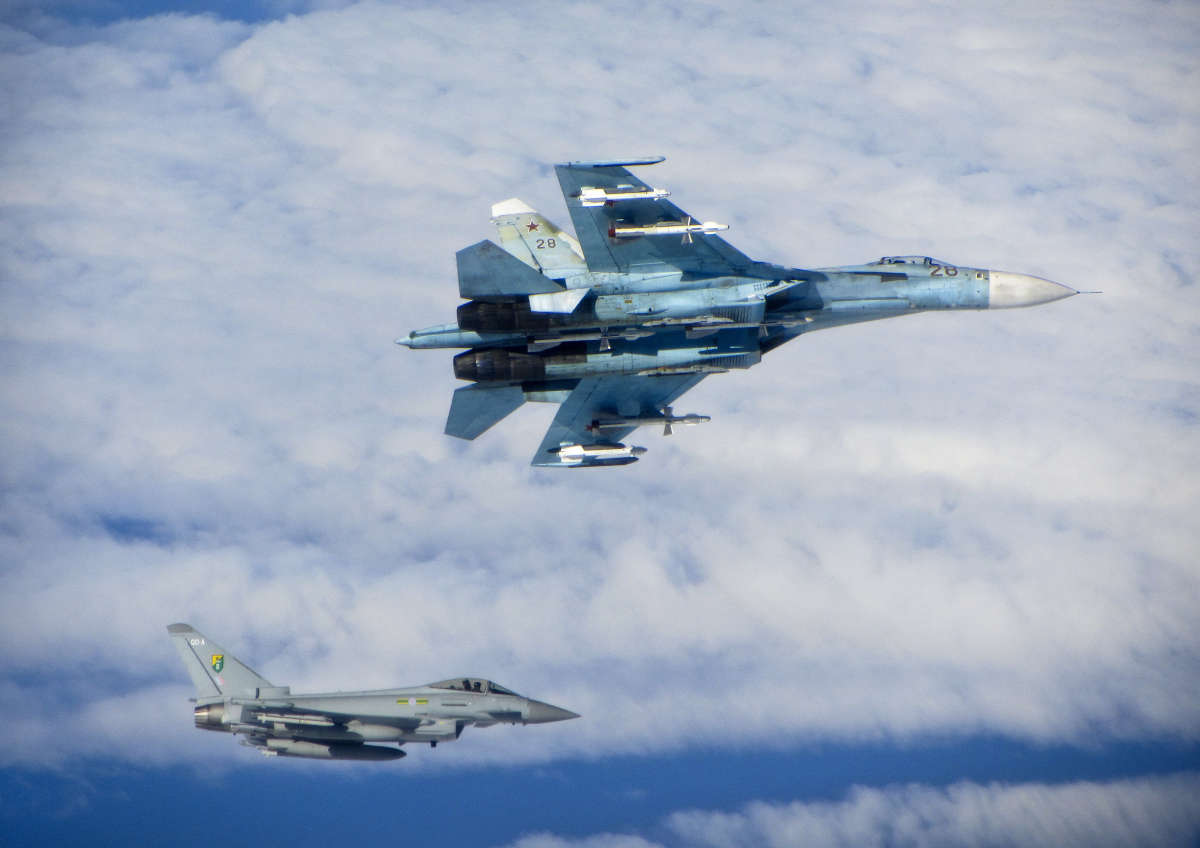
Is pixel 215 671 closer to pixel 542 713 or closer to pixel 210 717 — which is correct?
pixel 210 717

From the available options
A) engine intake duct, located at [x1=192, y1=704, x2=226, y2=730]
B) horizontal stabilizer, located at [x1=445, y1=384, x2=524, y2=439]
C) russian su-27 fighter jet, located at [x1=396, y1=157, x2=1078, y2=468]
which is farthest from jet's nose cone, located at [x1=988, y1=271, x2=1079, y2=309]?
engine intake duct, located at [x1=192, y1=704, x2=226, y2=730]

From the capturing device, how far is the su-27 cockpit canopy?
239 ft

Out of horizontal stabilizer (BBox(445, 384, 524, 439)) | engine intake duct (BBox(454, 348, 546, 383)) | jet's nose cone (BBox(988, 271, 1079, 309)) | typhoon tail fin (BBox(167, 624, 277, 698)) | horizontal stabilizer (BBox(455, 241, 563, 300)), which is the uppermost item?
horizontal stabilizer (BBox(455, 241, 563, 300))

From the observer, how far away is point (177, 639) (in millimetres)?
78812

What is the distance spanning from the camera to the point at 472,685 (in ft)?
239

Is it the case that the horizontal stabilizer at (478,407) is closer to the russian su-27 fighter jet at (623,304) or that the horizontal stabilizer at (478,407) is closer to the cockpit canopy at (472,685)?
the russian su-27 fighter jet at (623,304)

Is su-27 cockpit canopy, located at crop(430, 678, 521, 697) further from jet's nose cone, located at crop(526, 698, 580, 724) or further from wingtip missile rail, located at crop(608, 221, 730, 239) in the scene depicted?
wingtip missile rail, located at crop(608, 221, 730, 239)

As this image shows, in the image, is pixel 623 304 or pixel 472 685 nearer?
pixel 623 304

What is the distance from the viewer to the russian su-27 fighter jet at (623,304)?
57.1 meters

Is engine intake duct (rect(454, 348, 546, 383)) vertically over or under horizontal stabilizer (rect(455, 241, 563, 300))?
under

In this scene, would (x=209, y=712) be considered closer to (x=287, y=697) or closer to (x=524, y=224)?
(x=287, y=697)

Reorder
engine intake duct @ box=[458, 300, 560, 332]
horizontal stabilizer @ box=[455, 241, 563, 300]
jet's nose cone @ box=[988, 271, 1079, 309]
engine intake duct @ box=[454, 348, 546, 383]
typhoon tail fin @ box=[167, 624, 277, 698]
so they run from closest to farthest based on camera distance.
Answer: horizontal stabilizer @ box=[455, 241, 563, 300], engine intake duct @ box=[458, 300, 560, 332], engine intake duct @ box=[454, 348, 546, 383], jet's nose cone @ box=[988, 271, 1079, 309], typhoon tail fin @ box=[167, 624, 277, 698]

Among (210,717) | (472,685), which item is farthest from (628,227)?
(210,717)

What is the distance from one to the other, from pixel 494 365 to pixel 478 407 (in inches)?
161
